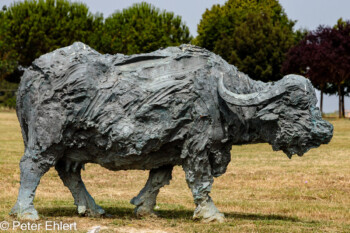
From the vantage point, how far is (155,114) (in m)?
8.23

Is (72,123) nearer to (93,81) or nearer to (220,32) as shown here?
(93,81)

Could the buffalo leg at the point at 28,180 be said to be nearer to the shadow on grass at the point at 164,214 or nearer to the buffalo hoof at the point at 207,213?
the shadow on grass at the point at 164,214

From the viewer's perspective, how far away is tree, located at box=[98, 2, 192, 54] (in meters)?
47.4

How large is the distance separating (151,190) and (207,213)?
3.35ft

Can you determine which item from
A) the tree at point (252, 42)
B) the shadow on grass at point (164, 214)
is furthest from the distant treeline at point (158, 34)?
the shadow on grass at point (164, 214)

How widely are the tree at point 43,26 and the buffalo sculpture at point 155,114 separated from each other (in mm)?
41960

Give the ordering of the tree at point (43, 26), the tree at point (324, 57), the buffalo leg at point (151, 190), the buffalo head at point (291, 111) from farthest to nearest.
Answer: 1. the tree at point (43, 26)
2. the tree at point (324, 57)
3. the buffalo leg at point (151, 190)
4. the buffalo head at point (291, 111)

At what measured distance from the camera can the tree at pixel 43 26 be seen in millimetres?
51281

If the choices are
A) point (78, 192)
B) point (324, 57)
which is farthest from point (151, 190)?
point (324, 57)

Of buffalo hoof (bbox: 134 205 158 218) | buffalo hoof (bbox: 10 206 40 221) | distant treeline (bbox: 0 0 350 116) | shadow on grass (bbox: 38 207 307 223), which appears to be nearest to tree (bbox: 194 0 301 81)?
distant treeline (bbox: 0 0 350 116)

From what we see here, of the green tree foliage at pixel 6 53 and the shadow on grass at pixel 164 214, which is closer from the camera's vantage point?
the shadow on grass at pixel 164 214

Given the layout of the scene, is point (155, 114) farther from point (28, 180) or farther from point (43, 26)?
point (43, 26)

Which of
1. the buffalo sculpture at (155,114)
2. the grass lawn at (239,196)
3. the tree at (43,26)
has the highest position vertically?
the tree at (43,26)

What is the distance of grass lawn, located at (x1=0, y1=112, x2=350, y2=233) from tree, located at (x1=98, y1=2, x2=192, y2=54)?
27868mm
